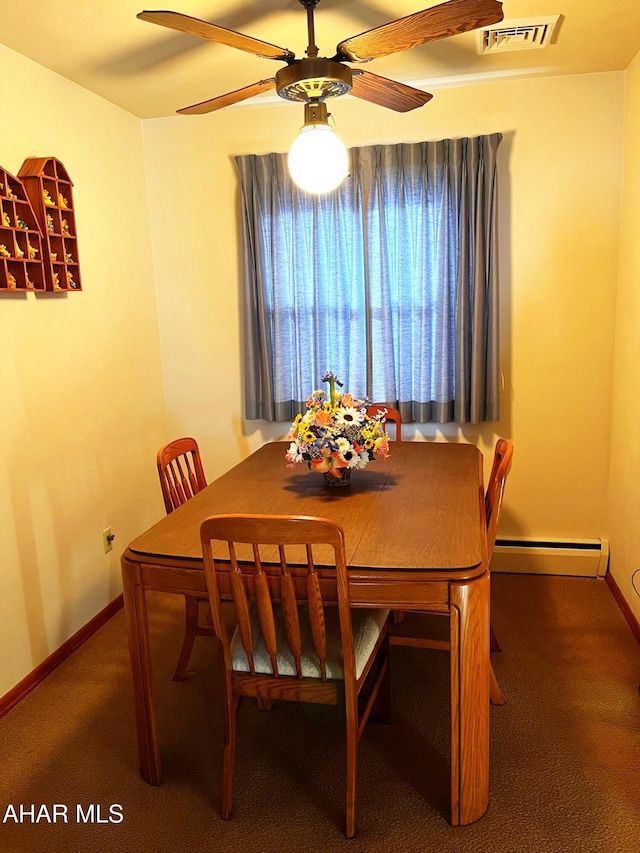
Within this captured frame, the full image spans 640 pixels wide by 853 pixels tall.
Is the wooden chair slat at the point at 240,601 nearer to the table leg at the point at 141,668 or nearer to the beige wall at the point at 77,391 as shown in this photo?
the table leg at the point at 141,668

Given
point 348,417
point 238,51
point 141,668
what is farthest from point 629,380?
point 141,668

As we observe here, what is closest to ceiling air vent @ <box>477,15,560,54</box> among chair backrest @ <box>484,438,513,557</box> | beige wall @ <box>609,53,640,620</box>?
beige wall @ <box>609,53,640,620</box>

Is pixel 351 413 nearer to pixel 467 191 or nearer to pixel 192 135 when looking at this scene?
pixel 467 191

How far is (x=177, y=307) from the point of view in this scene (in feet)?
12.3

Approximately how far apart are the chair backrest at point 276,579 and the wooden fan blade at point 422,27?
52.3 inches

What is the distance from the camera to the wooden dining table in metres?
1.74

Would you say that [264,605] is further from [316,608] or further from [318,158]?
[318,158]

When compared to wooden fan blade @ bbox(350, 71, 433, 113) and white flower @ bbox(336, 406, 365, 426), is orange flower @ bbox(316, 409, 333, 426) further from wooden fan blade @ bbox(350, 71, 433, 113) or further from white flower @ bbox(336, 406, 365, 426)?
wooden fan blade @ bbox(350, 71, 433, 113)

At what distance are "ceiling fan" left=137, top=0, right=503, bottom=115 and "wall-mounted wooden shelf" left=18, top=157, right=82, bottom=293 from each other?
31.1 inches

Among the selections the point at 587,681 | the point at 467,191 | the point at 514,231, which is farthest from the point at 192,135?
the point at 587,681

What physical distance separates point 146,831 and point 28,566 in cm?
121

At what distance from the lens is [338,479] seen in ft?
8.03

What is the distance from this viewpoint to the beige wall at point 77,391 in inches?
102

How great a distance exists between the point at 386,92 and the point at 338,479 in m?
1.39
